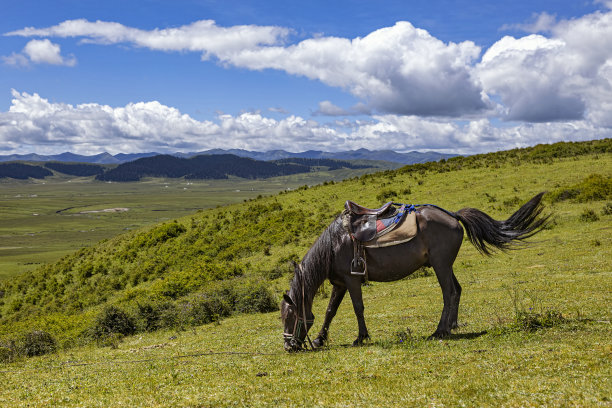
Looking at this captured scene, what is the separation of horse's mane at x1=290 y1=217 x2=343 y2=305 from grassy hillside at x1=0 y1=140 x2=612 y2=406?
155 cm

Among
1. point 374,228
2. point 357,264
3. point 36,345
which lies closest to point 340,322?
point 357,264

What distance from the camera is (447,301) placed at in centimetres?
1041

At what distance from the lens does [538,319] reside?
9.70 meters

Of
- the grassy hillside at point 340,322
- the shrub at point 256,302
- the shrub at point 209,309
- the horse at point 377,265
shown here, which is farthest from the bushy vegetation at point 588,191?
the shrub at point 209,309

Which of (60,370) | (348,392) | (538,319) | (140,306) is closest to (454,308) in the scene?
(538,319)

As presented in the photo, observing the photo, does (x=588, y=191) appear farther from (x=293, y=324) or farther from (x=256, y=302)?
(x=293, y=324)

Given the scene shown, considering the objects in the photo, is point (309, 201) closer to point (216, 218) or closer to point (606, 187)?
point (216, 218)

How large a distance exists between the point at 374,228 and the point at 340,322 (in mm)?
5955

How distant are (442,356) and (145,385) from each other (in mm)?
6242

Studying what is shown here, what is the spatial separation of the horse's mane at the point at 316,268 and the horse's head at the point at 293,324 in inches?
7.8

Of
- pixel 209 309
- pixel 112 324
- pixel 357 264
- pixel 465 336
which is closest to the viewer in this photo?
pixel 465 336

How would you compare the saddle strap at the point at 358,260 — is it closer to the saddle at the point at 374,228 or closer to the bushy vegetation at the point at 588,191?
the saddle at the point at 374,228

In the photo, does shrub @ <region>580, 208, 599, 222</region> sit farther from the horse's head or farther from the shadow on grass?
the horse's head

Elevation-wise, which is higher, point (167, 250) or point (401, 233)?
point (401, 233)
